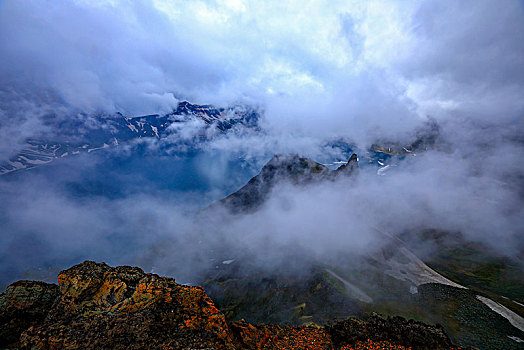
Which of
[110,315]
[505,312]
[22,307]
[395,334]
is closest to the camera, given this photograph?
[110,315]

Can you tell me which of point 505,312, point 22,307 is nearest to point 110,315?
point 22,307

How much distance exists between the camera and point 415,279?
246 feet

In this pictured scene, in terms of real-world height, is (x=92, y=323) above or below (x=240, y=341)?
above

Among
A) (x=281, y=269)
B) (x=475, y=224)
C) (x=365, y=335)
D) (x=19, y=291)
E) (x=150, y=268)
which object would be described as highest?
(x=19, y=291)

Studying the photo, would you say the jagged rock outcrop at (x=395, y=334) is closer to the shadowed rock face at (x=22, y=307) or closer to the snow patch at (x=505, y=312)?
the shadowed rock face at (x=22, y=307)

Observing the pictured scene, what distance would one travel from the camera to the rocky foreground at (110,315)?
39.8 ft

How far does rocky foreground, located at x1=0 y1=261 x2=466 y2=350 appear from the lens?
12.1m

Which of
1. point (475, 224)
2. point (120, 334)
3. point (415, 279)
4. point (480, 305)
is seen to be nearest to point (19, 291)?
point (120, 334)

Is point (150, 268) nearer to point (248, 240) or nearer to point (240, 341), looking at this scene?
point (248, 240)

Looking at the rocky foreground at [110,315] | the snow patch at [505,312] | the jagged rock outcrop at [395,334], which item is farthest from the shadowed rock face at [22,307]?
the snow patch at [505,312]

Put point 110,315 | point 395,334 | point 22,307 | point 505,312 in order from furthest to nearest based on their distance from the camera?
point 505,312 → point 395,334 → point 22,307 → point 110,315

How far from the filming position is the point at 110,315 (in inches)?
535

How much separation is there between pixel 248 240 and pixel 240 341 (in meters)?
136

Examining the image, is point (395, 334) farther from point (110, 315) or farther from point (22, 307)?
point (22, 307)
